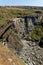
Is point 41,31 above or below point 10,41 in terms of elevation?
below

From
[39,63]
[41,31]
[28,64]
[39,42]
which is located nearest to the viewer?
[28,64]

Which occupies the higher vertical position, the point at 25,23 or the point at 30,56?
the point at 30,56

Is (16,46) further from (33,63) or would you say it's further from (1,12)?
(1,12)

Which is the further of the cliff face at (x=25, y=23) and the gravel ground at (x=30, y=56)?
the cliff face at (x=25, y=23)

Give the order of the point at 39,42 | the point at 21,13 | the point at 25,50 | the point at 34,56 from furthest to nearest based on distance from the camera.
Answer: the point at 21,13 → the point at 39,42 → the point at 25,50 → the point at 34,56

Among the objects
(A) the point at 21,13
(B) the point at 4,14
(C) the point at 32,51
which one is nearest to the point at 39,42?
(C) the point at 32,51

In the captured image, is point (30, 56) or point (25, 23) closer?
point (30, 56)

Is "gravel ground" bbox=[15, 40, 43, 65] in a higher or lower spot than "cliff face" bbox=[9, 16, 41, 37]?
higher

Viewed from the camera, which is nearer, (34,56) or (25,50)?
(34,56)

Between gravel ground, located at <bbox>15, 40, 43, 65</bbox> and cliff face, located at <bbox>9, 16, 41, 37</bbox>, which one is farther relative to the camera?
cliff face, located at <bbox>9, 16, 41, 37</bbox>

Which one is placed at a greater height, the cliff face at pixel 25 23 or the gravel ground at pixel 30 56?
the gravel ground at pixel 30 56
